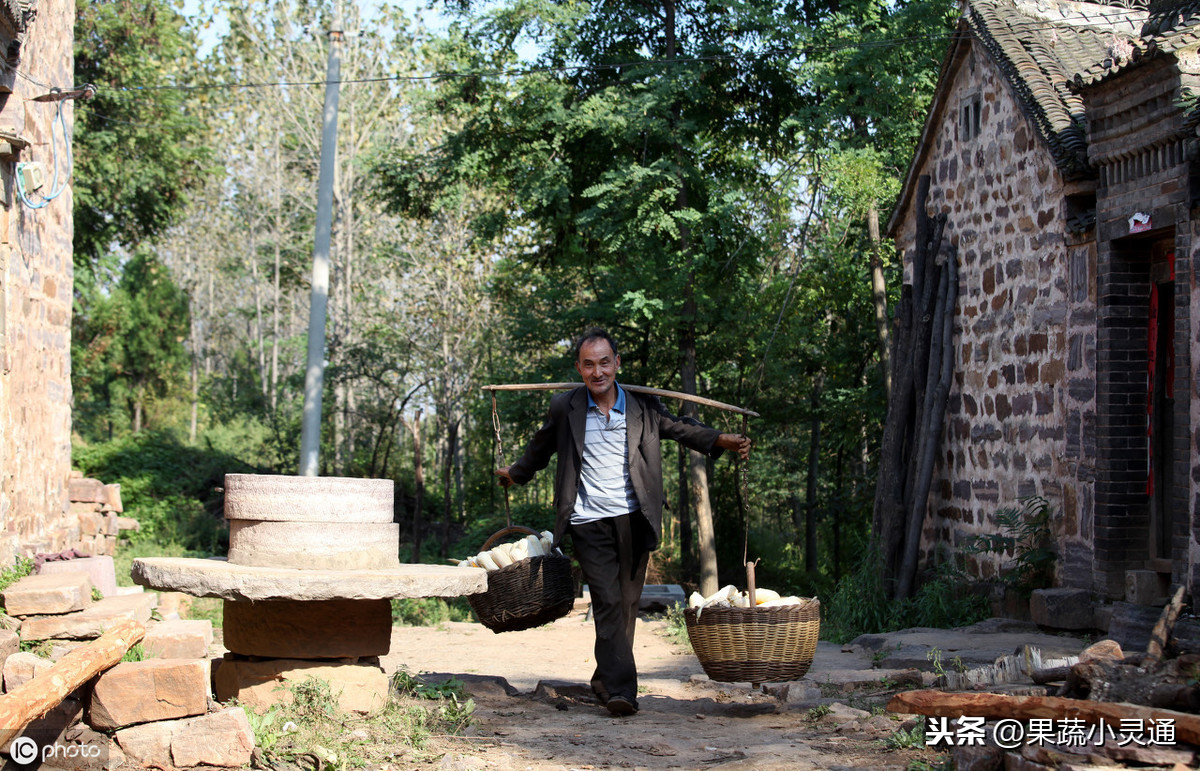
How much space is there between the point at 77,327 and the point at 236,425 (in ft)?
20.8

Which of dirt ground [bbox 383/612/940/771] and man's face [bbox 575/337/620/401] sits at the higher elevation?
man's face [bbox 575/337/620/401]

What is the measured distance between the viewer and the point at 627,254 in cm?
1627

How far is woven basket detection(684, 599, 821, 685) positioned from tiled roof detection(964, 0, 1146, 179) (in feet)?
17.5

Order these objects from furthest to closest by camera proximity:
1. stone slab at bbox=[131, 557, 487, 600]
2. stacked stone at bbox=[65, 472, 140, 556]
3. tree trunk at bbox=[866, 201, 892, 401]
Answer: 1. stacked stone at bbox=[65, 472, 140, 556]
2. tree trunk at bbox=[866, 201, 892, 401]
3. stone slab at bbox=[131, 557, 487, 600]

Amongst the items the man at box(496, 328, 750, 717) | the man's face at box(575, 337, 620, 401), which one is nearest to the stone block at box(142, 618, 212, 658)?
the man at box(496, 328, 750, 717)

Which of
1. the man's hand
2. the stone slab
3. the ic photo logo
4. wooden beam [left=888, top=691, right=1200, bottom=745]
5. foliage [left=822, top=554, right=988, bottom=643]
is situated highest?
the man's hand

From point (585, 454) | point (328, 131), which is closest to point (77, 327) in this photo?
point (328, 131)

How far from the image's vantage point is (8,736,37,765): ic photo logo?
4.57 m

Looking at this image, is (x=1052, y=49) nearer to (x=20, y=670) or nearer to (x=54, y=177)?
(x=54, y=177)

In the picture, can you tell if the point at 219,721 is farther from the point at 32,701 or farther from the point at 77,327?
the point at 77,327

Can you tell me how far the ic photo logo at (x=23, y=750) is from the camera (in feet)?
15.0

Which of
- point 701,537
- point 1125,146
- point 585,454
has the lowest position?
point 701,537

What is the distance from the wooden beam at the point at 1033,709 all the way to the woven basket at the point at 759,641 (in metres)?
1.22

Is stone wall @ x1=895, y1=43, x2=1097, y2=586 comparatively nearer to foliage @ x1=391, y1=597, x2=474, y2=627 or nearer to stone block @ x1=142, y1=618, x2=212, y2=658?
foliage @ x1=391, y1=597, x2=474, y2=627
